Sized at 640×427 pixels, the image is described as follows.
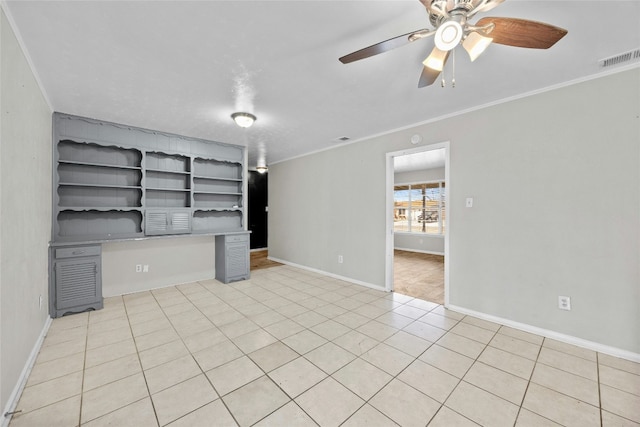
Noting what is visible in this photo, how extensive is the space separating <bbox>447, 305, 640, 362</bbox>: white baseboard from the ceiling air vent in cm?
243

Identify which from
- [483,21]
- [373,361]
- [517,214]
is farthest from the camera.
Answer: [517,214]

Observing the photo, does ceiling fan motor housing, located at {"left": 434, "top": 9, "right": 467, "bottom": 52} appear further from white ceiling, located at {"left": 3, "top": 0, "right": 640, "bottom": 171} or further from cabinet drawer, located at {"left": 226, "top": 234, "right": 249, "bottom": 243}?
cabinet drawer, located at {"left": 226, "top": 234, "right": 249, "bottom": 243}

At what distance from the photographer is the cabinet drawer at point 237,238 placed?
4480 millimetres

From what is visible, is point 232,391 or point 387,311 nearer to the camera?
point 232,391

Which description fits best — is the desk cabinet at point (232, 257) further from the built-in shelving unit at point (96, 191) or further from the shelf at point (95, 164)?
the shelf at point (95, 164)

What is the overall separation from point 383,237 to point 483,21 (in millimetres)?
3080

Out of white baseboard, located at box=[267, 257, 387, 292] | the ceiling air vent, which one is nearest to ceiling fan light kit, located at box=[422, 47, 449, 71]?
the ceiling air vent

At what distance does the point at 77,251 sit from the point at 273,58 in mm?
3253

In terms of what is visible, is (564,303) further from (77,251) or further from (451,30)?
(77,251)

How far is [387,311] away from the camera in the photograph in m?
3.25

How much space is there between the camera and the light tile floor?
1615 millimetres

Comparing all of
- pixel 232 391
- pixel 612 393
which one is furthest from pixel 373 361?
pixel 612 393

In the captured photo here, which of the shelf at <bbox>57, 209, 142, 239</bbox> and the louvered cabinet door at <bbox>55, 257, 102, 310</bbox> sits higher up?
the shelf at <bbox>57, 209, 142, 239</bbox>

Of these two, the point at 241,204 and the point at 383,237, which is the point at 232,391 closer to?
the point at 383,237
